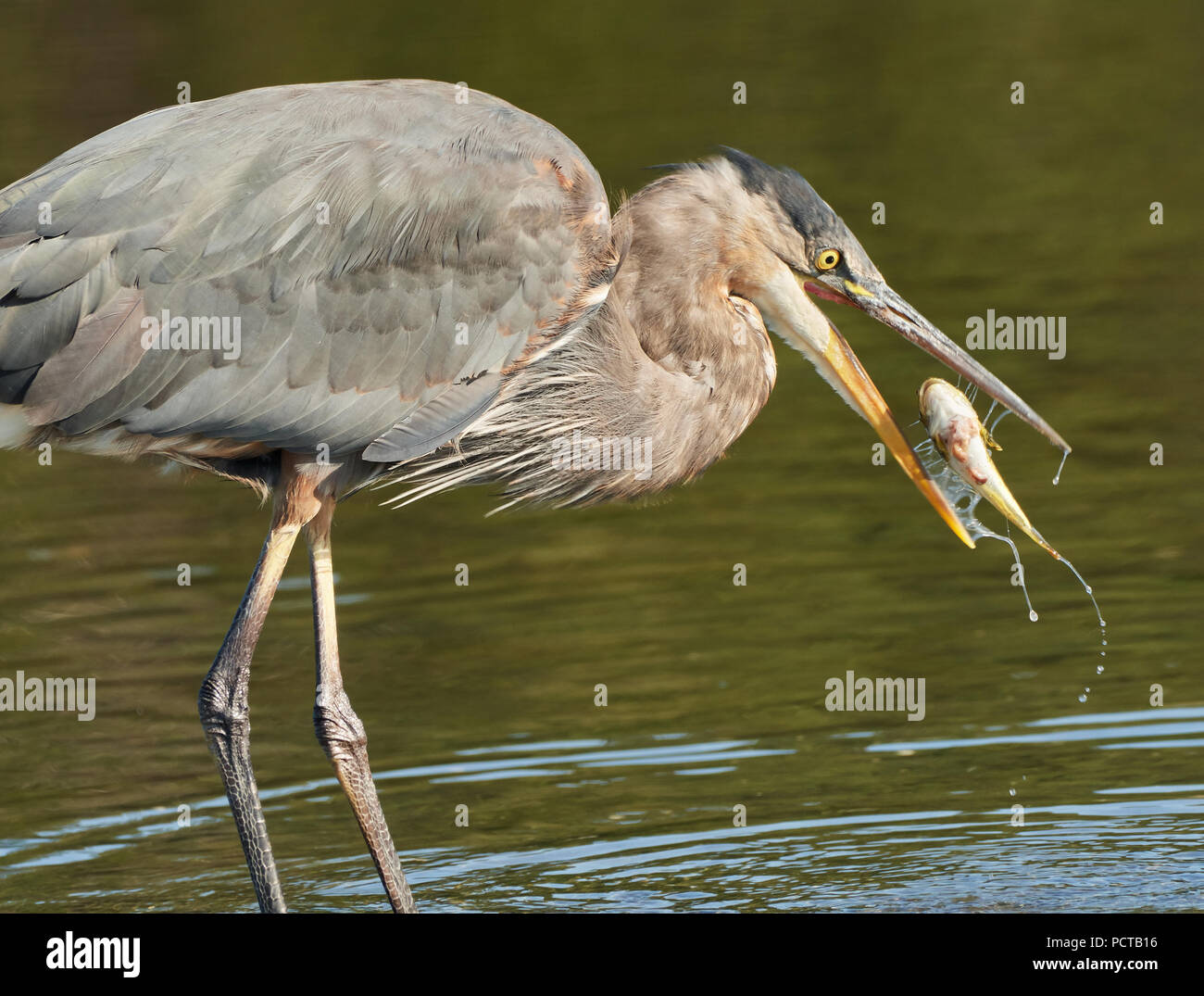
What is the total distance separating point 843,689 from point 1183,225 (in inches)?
392

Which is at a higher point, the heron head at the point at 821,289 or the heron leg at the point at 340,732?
the heron head at the point at 821,289

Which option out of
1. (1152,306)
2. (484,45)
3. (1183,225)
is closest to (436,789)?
(1152,306)

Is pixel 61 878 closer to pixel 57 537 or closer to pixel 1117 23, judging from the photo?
pixel 57 537

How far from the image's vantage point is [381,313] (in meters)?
7.34

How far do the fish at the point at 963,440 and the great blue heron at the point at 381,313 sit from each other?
13cm

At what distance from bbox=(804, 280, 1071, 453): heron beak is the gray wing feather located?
3.14ft

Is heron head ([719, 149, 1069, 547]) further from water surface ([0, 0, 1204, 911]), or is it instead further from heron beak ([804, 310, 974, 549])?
water surface ([0, 0, 1204, 911])

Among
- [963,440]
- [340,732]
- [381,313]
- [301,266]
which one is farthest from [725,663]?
[301,266]

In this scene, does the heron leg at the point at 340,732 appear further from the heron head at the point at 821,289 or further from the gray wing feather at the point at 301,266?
the heron head at the point at 821,289

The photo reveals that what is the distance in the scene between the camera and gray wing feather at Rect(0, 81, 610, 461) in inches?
278

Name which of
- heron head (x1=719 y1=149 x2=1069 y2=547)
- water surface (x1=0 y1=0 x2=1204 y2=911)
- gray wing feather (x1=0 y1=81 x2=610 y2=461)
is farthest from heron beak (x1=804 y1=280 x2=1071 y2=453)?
water surface (x1=0 y1=0 x2=1204 y2=911)

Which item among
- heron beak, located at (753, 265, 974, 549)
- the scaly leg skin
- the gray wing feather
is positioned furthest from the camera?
heron beak, located at (753, 265, 974, 549)

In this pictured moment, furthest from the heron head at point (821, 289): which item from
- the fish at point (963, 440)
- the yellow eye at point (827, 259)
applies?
the fish at point (963, 440)

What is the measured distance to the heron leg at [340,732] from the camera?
7.41 m
